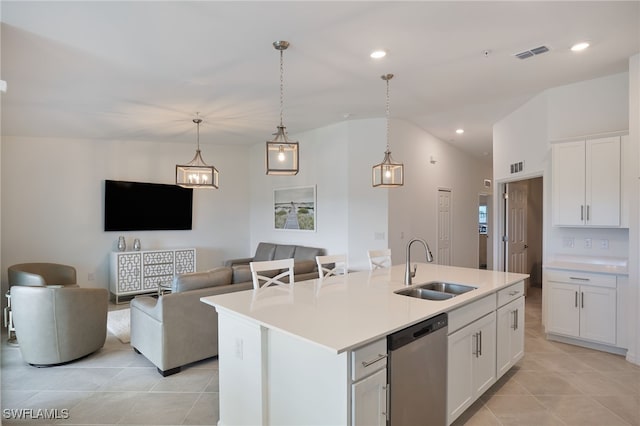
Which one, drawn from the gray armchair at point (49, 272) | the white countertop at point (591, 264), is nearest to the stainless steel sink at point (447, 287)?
the white countertop at point (591, 264)

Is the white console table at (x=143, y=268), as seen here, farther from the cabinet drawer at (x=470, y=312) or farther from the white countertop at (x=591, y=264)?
the white countertop at (x=591, y=264)

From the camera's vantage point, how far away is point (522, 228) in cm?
662

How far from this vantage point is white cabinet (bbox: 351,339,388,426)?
1.71 meters

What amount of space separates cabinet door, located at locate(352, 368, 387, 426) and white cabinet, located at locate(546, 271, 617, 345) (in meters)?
3.25

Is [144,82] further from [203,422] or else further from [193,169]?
[203,422]

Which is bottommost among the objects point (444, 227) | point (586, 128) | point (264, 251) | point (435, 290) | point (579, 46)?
point (264, 251)

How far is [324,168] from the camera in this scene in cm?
640

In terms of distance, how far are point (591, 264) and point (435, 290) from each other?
2.37 m

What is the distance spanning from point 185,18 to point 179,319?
258 cm

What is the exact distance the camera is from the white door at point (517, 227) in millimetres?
6082

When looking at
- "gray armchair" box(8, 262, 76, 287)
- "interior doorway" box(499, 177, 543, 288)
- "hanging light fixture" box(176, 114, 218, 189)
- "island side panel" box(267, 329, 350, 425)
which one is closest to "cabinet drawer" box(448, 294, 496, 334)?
"island side panel" box(267, 329, 350, 425)

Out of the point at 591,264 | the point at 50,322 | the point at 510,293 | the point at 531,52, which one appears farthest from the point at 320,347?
the point at 591,264

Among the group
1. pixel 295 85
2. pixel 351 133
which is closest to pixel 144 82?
pixel 295 85

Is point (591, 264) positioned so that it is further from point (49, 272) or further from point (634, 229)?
point (49, 272)
